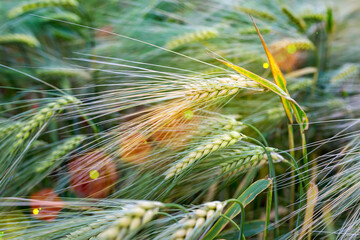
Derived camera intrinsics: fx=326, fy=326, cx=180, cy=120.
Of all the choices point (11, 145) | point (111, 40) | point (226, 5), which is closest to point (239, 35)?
point (226, 5)

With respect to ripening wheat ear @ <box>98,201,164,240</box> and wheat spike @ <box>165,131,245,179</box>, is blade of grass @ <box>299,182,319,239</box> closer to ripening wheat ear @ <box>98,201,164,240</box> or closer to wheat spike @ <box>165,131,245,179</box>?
wheat spike @ <box>165,131,245,179</box>

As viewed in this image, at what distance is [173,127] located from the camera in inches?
23.5

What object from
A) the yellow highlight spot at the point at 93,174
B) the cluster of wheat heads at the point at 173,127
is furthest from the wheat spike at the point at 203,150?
the yellow highlight spot at the point at 93,174

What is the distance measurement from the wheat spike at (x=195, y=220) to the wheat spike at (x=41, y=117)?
1.07 ft

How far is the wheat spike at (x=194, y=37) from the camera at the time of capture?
846mm

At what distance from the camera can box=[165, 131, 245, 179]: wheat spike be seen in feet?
1.72

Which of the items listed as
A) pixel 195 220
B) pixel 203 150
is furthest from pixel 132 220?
pixel 203 150

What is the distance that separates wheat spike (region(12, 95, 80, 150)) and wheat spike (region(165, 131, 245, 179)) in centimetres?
23

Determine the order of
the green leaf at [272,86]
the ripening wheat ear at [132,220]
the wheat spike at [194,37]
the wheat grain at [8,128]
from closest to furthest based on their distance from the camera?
the ripening wheat ear at [132,220] < the green leaf at [272,86] < the wheat grain at [8,128] < the wheat spike at [194,37]

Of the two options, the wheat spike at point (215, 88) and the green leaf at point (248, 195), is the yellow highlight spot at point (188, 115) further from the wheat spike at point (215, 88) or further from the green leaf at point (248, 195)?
the green leaf at point (248, 195)

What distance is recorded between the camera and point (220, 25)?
0.99 metres

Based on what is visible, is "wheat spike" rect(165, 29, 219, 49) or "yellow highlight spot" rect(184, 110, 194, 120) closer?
"yellow highlight spot" rect(184, 110, 194, 120)

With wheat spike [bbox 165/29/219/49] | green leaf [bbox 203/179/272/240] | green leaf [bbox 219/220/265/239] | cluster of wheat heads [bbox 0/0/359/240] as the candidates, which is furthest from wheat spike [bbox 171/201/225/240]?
wheat spike [bbox 165/29/219/49]

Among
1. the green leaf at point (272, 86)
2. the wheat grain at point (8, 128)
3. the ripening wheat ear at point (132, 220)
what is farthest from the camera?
the wheat grain at point (8, 128)
